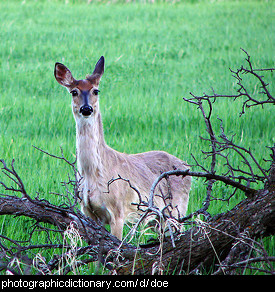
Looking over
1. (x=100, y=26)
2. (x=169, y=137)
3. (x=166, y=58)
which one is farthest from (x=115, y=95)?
(x=100, y=26)

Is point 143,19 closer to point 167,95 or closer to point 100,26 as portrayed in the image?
point 100,26

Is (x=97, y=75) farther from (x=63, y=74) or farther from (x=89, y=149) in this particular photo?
(x=89, y=149)

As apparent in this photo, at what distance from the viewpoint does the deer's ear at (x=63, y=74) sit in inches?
238

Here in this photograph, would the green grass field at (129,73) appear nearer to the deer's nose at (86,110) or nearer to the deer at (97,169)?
the deer at (97,169)

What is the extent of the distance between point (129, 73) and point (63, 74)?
629 centimetres

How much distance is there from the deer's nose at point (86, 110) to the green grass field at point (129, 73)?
1234 mm

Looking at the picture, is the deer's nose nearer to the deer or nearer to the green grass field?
the deer

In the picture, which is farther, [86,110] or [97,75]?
[97,75]

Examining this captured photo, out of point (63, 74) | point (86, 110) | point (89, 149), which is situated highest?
point (63, 74)

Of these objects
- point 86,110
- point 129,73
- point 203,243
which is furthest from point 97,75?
point 129,73

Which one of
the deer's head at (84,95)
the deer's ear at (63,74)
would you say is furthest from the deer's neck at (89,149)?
the deer's ear at (63,74)

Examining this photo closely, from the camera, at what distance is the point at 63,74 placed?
623 centimetres

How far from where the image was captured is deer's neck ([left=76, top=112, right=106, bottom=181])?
5559 millimetres
